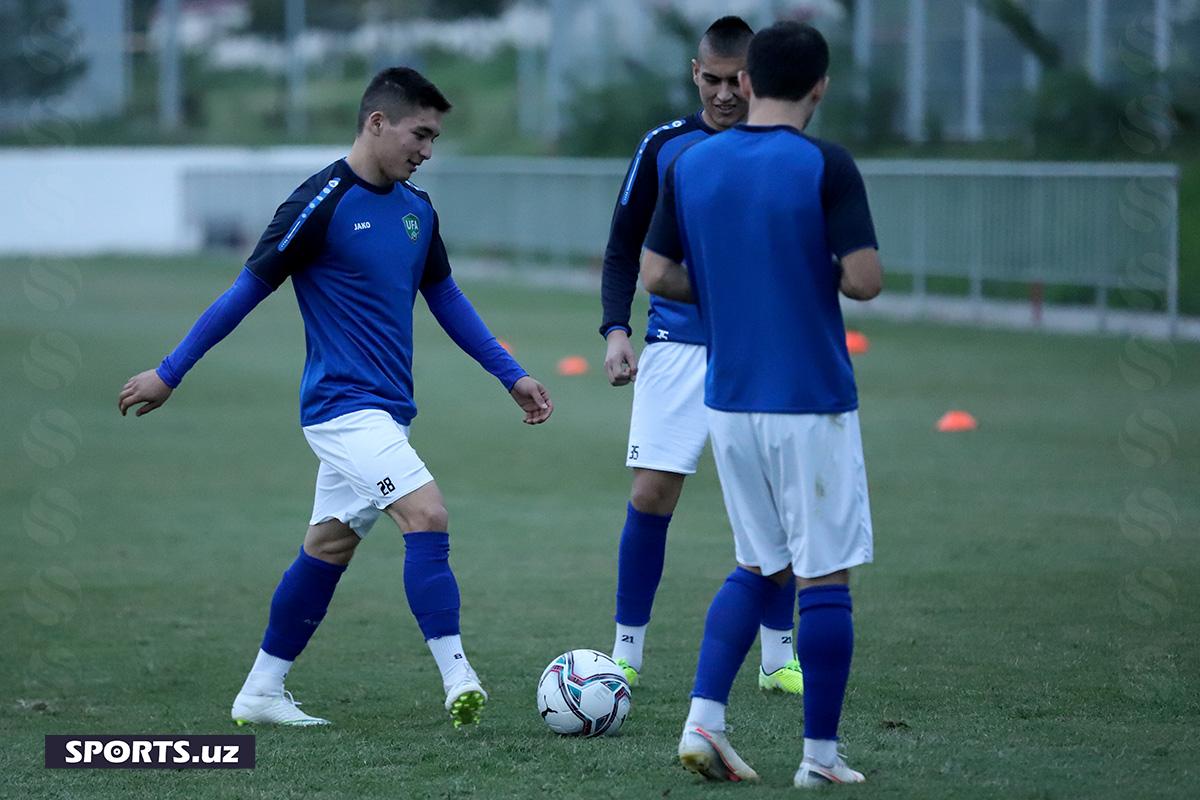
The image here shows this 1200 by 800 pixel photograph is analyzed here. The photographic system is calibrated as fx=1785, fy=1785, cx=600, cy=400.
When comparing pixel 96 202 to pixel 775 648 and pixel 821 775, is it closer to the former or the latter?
pixel 775 648

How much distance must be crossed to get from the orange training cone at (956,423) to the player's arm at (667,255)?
8464 mm

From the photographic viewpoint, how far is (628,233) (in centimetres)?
605

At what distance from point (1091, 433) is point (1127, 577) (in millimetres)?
4905

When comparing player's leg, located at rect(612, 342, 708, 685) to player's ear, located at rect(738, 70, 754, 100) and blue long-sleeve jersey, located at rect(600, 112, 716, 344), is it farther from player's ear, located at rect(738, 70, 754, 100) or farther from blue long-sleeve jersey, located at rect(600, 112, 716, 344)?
player's ear, located at rect(738, 70, 754, 100)

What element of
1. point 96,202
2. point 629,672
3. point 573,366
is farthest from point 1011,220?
point 96,202

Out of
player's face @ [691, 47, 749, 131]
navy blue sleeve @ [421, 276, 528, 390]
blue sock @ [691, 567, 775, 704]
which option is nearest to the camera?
blue sock @ [691, 567, 775, 704]

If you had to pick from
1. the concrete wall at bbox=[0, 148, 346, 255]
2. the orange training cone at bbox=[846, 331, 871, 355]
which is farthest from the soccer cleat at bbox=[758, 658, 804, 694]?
the concrete wall at bbox=[0, 148, 346, 255]

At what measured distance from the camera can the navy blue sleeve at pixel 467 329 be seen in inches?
235

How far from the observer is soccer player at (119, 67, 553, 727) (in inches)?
214

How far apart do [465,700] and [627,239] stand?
1.71 metres

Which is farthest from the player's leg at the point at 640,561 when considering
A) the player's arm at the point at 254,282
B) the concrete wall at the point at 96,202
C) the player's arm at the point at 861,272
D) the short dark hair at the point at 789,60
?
the concrete wall at the point at 96,202

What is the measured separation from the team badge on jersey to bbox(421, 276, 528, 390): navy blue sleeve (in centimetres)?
31

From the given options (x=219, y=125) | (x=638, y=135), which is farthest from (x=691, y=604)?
(x=219, y=125)

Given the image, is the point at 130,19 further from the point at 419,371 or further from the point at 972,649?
the point at 972,649
